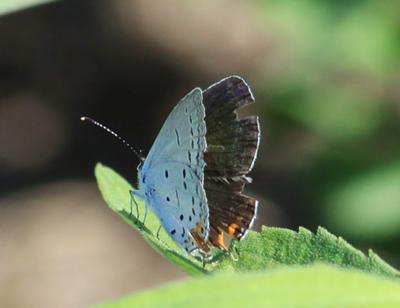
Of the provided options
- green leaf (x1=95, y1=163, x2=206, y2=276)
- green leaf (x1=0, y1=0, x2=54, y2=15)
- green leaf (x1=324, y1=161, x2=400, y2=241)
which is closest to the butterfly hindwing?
green leaf (x1=95, y1=163, x2=206, y2=276)

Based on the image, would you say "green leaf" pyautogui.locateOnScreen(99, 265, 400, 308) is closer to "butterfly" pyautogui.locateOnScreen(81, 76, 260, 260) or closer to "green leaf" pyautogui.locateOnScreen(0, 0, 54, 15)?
"butterfly" pyautogui.locateOnScreen(81, 76, 260, 260)

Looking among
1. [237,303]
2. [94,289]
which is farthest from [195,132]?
[94,289]

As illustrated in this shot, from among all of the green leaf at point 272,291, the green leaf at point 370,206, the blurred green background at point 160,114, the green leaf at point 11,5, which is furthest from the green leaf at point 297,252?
the green leaf at point 370,206

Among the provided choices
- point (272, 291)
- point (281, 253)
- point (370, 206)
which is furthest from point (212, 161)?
point (370, 206)

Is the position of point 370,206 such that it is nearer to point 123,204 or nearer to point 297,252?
point 123,204

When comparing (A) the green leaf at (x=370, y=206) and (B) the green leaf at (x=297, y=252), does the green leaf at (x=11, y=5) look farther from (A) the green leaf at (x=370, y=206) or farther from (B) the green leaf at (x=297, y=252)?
(A) the green leaf at (x=370, y=206)

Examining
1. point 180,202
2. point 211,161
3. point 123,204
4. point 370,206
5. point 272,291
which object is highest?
point 272,291
